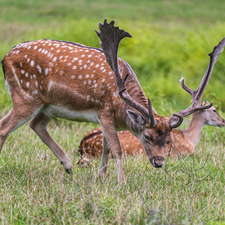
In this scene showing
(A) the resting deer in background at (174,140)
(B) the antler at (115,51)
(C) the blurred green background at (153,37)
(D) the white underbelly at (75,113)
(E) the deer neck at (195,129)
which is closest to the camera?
(B) the antler at (115,51)

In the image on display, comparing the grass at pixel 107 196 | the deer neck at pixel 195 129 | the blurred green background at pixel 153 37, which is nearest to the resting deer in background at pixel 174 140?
the deer neck at pixel 195 129

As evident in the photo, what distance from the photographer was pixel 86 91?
15.0ft

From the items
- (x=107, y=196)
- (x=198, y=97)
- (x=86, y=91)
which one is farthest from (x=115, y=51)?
(x=107, y=196)

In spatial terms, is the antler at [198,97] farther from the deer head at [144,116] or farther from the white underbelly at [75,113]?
the white underbelly at [75,113]

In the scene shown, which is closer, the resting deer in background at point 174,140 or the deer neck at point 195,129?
the resting deer in background at point 174,140

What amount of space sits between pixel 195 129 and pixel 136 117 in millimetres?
3193

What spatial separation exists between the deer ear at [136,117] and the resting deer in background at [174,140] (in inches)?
55.9

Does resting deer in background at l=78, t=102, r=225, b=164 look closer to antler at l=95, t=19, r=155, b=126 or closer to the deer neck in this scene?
the deer neck

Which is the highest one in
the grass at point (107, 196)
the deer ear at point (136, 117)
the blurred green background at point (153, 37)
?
the deer ear at point (136, 117)

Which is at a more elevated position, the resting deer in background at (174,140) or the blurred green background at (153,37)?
the resting deer in background at (174,140)

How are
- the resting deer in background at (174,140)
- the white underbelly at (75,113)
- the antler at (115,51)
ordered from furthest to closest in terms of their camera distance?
1. the resting deer in background at (174,140)
2. the white underbelly at (75,113)
3. the antler at (115,51)

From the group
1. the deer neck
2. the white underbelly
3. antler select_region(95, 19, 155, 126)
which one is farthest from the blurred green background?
antler select_region(95, 19, 155, 126)

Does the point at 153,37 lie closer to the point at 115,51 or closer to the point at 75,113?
the point at 75,113

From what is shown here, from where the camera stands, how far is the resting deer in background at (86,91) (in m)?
4.23
